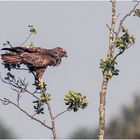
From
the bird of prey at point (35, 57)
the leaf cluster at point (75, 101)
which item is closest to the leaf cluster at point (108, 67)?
the leaf cluster at point (75, 101)

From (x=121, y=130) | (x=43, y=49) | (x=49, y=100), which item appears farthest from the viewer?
(x=121, y=130)

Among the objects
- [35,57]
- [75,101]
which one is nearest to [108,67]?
[75,101]

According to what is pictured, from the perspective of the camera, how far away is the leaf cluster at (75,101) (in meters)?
20.8

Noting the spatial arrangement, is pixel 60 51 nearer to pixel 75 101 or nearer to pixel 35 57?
pixel 35 57

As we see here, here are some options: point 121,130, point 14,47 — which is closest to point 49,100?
point 14,47

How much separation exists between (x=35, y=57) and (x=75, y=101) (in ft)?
8.74

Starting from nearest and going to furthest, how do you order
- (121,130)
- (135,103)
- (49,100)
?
(49,100) < (121,130) < (135,103)

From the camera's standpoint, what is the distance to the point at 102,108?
21.4 m

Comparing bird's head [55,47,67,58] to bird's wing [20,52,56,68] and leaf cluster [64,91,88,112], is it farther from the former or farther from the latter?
leaf cluster [64,91,88,112]

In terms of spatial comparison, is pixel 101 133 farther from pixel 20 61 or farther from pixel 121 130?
pixel 121 130

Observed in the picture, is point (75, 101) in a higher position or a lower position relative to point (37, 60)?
lower

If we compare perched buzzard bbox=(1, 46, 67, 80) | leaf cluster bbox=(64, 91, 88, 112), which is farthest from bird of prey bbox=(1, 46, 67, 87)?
leaf cluster bbox=(64, 91, 88, 112)

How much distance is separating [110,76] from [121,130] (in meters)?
41.4

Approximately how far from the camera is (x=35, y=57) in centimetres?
2278
